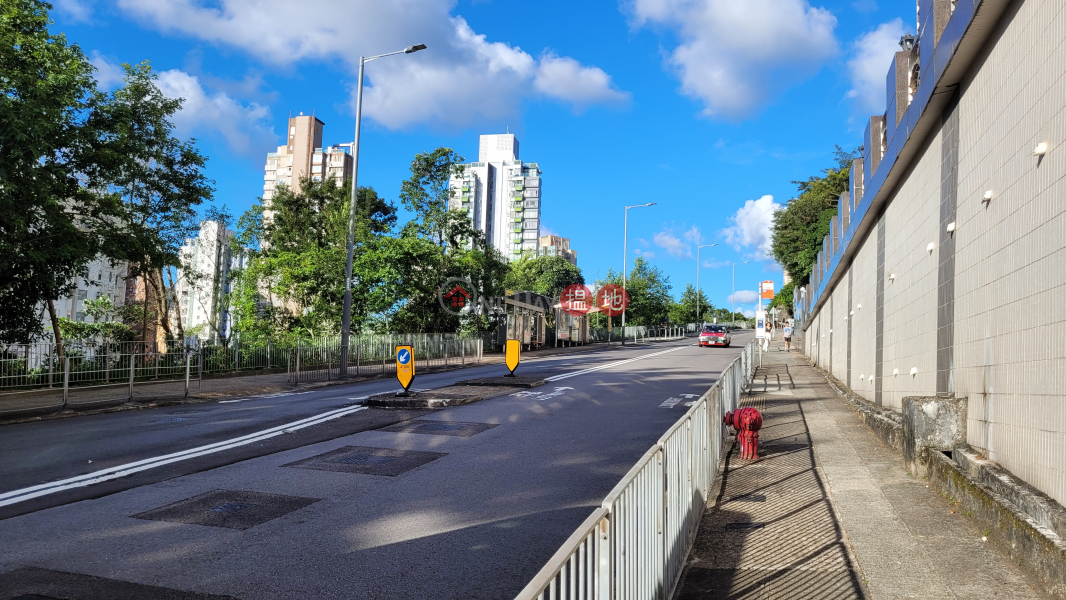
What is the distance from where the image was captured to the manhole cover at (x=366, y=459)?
8.62 m

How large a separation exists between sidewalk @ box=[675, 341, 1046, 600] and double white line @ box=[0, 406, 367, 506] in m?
6.30

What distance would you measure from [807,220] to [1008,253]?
1942 inches

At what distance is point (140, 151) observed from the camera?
1844cm

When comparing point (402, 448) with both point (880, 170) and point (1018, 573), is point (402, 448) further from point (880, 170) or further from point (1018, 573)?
point (880, 170)

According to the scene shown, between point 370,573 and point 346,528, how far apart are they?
114cm

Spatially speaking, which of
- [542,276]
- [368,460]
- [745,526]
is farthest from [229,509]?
[542,276]

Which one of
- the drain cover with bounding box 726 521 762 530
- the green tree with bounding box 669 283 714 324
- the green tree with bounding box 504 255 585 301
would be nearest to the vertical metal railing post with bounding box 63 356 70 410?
the drain cover with bounding box 726 521 762 530

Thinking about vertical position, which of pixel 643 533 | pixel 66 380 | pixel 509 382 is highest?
pixel 643 533

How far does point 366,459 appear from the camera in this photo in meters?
8.88

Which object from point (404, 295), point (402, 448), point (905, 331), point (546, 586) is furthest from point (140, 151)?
point (546, 586)

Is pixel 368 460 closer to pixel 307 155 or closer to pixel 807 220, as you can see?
pixel 807 220

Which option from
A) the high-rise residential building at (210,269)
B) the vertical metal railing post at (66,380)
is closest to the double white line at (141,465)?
the vertical metal railing post at (66,380)

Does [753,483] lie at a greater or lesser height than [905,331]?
lesser

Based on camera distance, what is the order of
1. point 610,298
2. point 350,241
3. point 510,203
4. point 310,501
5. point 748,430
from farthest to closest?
point 510,203, point 610,298, point 350,241, point 748,430, point 310,501
